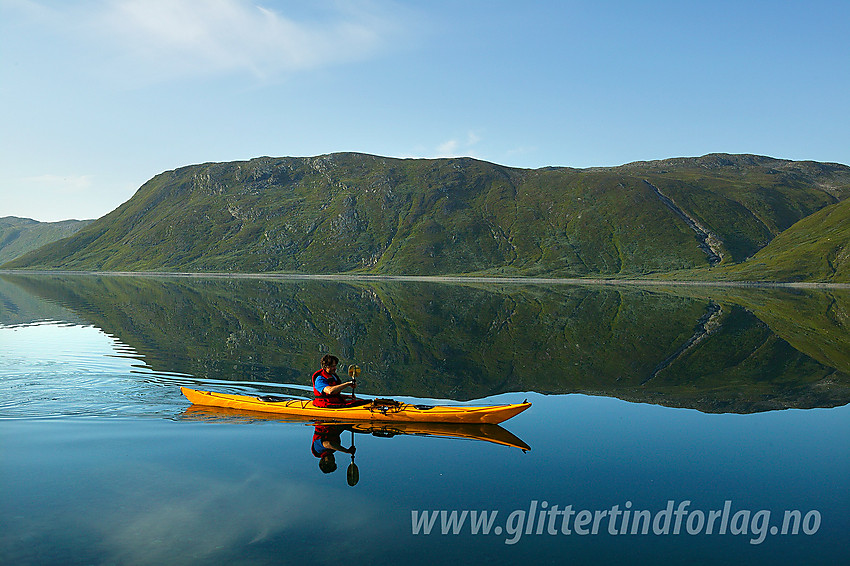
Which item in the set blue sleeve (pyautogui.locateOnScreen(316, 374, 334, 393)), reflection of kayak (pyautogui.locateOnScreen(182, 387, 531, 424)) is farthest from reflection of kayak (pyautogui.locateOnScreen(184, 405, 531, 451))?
blue sleeve (pyautogui.locateOnScreen(316, 374, 334, 393))

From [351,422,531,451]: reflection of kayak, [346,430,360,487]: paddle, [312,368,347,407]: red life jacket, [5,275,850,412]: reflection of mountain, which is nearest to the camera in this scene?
[346,430,360,487]: paddle

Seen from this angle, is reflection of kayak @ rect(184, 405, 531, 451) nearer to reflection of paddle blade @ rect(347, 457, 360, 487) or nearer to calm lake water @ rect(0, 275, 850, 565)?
calm lake water @ rect(0, 275, 850, 565)

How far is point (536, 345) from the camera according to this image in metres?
57.0

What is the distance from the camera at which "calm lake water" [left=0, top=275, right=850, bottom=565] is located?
1642cm

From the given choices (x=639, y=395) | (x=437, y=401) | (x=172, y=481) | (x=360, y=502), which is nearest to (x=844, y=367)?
(x=639, y=395)

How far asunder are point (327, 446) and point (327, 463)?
2.44 m

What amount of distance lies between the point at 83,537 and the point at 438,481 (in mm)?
Answer: 10718

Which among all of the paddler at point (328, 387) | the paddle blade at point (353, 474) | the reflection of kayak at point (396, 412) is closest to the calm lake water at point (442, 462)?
the paddle blade at point (353, 474)

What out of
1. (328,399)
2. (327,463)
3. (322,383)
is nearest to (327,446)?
(327,463)

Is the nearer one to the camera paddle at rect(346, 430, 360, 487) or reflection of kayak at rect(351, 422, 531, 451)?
paddle at rect(346, 430, 360, 487)

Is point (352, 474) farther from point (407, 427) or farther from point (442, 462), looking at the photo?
point (407, 427)

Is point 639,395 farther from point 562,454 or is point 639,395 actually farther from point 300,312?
point 300,312

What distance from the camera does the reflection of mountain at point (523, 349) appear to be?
3909 centimetres

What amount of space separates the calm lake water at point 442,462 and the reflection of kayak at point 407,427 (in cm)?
32
